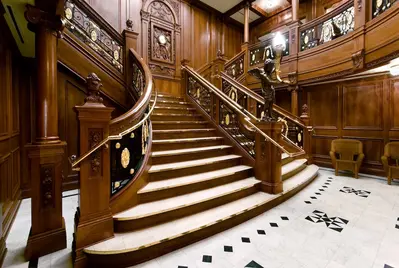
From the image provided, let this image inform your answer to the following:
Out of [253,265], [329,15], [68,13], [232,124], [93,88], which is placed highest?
[329,15]

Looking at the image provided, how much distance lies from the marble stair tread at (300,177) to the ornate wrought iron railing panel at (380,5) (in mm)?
3413

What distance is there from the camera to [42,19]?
198 centimetres

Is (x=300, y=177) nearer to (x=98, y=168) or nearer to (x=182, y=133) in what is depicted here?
(x=182, y=133)

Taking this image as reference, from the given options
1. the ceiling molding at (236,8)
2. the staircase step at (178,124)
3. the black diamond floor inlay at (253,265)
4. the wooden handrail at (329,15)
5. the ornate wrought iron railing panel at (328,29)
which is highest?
the ceiling molding at (236,8)

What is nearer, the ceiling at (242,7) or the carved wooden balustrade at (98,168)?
the carved wooden balustrade at (98,168)

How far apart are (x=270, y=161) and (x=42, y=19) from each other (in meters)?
3.44

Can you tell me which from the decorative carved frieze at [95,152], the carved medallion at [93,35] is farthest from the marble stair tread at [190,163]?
the carved medallion at [93,35]

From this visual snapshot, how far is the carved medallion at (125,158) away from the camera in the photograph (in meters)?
2.26

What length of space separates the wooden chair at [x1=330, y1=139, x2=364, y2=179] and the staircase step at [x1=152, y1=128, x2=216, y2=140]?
3444 millimetres

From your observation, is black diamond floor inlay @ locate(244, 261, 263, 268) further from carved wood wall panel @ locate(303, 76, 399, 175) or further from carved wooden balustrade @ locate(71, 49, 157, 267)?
carved wood wall panel @ locate(303, 76, 399, 175)

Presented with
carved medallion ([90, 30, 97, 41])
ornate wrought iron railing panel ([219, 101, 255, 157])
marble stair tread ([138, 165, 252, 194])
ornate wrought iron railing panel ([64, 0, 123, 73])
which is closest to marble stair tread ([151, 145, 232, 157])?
ornate wrought iron railing panel ([219, 101, 255, 157])

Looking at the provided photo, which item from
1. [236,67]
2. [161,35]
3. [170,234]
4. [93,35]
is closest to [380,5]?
[236,67]

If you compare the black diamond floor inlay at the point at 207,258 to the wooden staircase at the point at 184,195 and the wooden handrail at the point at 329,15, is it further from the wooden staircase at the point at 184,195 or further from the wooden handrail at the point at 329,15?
the wooden handrail at the point at 329,15

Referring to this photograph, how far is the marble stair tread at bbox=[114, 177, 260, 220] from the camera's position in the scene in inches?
84.8
